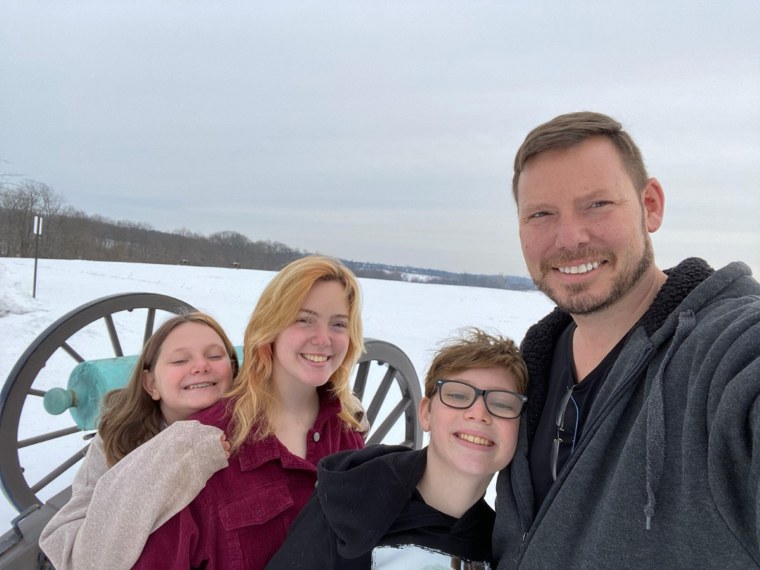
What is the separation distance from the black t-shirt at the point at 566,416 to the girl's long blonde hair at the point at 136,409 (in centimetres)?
127

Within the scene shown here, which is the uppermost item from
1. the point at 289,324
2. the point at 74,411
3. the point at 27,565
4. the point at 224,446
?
the point at 289,324

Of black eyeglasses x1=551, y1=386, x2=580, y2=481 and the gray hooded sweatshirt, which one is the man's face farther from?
black eyeglasses x1=551, y1=386, x2=580, y2=481

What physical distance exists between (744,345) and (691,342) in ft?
0.45

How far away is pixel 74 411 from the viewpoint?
8.66 feet

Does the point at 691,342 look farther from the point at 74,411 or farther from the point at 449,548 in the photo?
the point at 74,411

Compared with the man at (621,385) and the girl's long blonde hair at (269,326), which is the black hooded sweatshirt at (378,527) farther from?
the girl's long blonde hair at (269,326)

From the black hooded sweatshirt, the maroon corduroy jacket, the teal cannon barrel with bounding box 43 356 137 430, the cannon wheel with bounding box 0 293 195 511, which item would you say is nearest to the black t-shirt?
the black hooded sweatshirt

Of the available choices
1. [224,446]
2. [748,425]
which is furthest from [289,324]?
[748,425]

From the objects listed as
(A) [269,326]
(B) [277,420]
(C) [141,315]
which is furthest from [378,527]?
(C) [141,315]

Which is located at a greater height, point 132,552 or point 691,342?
point 691,342

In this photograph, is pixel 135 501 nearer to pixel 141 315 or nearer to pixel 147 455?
pixel 147 455

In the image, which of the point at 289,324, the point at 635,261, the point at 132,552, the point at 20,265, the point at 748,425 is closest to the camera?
the point at 748,425

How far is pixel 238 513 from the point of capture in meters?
1.50

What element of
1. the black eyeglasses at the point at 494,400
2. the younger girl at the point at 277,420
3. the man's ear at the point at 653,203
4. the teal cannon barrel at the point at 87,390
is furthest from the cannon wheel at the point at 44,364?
the man's ear at the point at 653,203
